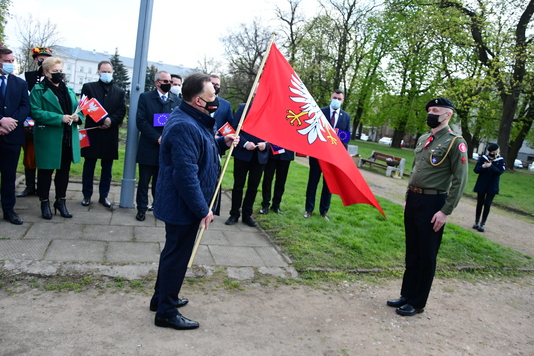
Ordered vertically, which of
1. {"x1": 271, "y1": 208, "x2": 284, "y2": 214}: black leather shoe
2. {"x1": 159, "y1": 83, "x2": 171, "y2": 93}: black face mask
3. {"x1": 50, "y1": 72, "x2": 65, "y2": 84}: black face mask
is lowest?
{"x1": 271, "y1": 208, "x2": 284, "y2": 214}: black leather shoe

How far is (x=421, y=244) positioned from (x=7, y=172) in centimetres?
513

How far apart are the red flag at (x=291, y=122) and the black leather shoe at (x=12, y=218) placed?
129 inches

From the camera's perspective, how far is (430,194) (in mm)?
4414

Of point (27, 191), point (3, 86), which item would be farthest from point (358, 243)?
point (27, 191)

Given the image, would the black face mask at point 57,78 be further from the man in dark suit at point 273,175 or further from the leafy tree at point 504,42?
the leafy tree at point 504,42

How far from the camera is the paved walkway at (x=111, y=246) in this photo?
14.8 ft

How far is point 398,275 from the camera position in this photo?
A: 18.3ft

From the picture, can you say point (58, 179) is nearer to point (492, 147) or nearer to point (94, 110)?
point (94, 110)

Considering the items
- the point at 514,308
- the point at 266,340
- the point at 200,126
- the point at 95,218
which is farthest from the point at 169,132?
the point at 514,308

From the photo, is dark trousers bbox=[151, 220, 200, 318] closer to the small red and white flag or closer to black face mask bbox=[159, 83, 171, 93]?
the small red and white flag

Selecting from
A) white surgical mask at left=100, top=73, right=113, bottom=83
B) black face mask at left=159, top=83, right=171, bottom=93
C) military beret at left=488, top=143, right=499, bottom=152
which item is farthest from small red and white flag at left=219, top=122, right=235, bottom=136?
military beret at left=488, top=143, right=499, bottom=152

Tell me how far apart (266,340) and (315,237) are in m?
3.12

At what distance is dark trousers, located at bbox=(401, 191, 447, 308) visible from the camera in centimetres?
442

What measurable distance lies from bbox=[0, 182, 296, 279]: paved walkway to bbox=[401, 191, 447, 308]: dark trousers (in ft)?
4.46
